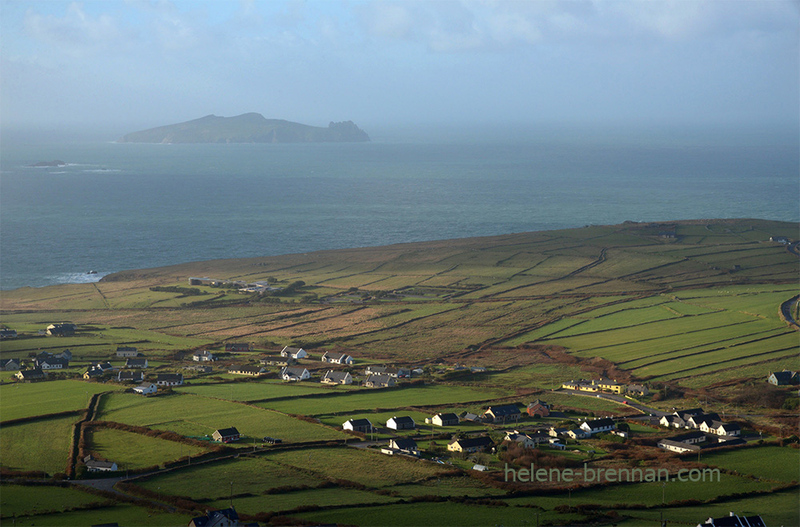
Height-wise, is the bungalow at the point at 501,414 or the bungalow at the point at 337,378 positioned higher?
the bungalow at the point at 501,414

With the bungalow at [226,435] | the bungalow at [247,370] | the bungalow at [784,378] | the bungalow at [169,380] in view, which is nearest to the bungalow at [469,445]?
the bungalow at [226,435]

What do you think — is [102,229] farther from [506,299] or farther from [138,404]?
[138,404]

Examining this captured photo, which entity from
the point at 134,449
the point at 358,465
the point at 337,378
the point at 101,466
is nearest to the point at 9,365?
the point at 337,378

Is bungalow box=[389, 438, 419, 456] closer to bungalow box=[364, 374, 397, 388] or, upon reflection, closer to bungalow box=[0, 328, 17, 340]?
bungalow box=[364, 374, 397, 388]

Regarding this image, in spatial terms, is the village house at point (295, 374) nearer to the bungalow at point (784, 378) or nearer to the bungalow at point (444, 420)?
the bungalow at point (444, 420)

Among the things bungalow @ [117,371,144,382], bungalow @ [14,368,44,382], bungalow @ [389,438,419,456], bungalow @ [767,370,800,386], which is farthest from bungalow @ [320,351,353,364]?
bungalow @ [767,370,800,386]
